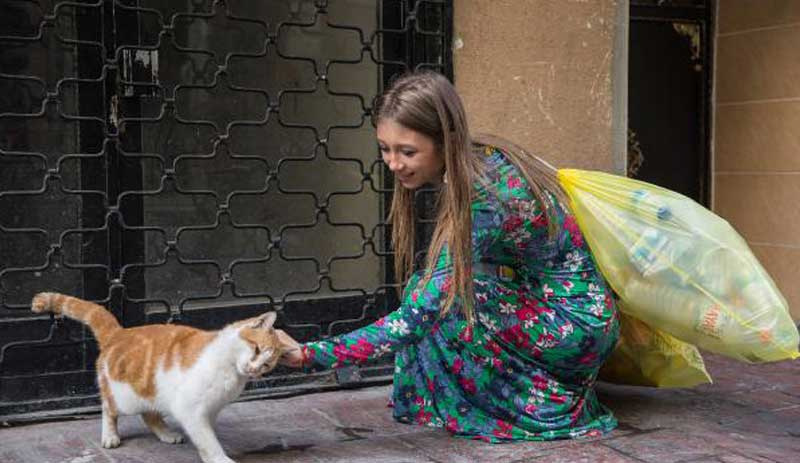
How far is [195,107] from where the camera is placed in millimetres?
4434

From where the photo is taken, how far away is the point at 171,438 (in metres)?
3.50

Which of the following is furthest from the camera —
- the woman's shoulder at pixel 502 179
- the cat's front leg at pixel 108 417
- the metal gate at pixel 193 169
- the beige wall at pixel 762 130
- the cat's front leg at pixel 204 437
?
the beige wall at pixel 762 130

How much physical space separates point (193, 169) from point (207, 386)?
5.37ft

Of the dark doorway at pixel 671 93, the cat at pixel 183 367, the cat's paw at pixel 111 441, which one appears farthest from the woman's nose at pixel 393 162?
the dark doorway at pixel 671 93

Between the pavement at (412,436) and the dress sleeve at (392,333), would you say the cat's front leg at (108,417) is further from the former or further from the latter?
the dress sleeve at (392,333)

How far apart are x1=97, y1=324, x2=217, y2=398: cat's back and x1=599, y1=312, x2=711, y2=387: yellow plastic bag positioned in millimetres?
1722

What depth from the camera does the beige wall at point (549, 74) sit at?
15.2 ft

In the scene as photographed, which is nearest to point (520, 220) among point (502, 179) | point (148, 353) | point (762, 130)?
point (502, 179)

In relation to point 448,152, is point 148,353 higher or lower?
lower

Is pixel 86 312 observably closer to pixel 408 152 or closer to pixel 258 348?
pixel 258 348

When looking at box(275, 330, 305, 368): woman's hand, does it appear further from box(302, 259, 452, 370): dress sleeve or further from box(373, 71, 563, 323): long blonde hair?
box(373, 71, 563, 323): long blonde hair

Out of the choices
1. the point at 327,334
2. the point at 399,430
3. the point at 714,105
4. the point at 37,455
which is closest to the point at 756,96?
the point at 714,105

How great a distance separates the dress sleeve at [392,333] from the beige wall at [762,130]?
3704 millimetres

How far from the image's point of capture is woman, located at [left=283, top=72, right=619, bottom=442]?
10.4 feet
